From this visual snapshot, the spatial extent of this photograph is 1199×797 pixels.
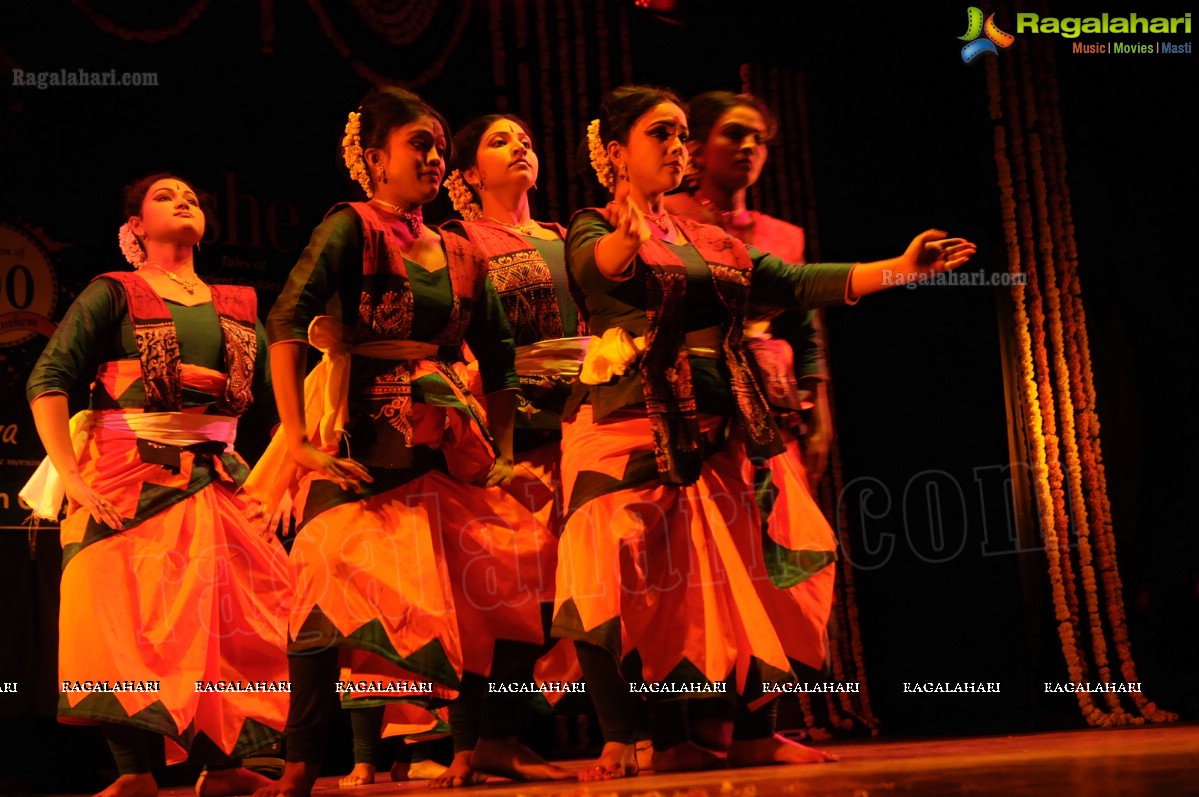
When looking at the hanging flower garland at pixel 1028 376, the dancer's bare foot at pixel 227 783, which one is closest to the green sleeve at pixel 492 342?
the dancer's bare foot at pixel 227 783

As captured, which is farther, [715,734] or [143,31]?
[143,31]

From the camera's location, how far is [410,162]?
3316mm

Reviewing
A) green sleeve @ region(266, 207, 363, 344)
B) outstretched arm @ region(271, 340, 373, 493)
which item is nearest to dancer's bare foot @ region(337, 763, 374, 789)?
outstretched arm @ region(271, 340, 373, 493)

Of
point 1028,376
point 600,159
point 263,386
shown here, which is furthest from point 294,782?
point 1028,376

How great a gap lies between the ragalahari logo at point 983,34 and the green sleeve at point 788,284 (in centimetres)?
238

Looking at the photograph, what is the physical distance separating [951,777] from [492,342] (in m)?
1.44

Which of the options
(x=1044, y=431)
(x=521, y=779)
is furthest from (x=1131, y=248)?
(x=521, y=779)

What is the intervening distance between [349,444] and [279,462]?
48 cm

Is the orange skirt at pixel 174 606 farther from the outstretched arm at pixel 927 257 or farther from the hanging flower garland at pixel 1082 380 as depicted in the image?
the hanging flower garland at pixel 1082 380

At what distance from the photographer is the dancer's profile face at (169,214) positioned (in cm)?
377

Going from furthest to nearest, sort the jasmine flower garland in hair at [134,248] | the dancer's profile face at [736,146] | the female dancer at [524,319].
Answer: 1. the jasmine flower garland in hair at [134,248]
2. the dancer's profile face at [736,146]
3. the female dancer at [524,319]

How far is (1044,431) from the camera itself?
18.0ft

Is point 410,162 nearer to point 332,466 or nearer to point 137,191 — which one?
point 332,466

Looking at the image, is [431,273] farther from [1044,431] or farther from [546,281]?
[1044,431]
